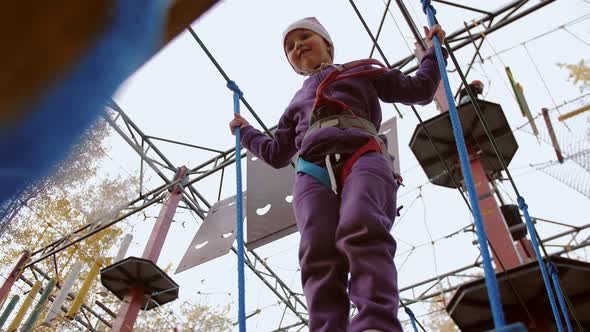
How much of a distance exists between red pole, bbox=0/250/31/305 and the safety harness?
732 cm

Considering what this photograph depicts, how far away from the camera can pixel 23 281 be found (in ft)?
26.0

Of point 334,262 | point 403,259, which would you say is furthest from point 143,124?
point 334,262

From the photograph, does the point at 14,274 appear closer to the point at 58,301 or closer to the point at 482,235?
the point at 58,301

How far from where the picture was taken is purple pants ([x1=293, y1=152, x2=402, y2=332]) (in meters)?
1.00

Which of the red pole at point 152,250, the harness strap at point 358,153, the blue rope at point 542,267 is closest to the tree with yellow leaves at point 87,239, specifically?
the red pole at point 152,250

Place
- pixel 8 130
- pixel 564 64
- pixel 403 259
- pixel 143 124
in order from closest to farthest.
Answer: pixel 8 130 → pixel 564 64 → pixel 143 124 → pixel 403 259

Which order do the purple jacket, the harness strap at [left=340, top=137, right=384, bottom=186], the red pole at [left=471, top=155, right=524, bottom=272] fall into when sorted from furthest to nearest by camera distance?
the red pole at [left=471, top=155, right=524, bottom=272], the purple jacket, the harness strap at [left=340, top=137, right=384, bottom=186]

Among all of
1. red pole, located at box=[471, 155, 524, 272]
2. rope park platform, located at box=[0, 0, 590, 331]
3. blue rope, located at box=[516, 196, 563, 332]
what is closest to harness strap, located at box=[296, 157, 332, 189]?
rope park platform, located at box=[0, 0, 590, 331]

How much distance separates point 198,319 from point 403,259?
320cm

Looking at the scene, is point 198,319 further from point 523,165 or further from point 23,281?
point 523,165

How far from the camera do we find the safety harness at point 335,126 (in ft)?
4.38

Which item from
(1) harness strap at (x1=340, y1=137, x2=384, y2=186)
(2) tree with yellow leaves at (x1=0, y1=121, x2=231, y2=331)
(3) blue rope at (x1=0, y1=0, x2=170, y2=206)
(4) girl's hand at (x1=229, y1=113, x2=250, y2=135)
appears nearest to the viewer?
(3) blue rope at (x1=0, y1=0, x2=170, y2=206)

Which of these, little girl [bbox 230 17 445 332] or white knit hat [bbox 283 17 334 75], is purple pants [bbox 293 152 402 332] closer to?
little girl [bbox 230 17 445 332]

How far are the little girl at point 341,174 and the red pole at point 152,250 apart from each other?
12.8 ft
